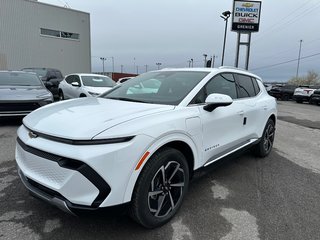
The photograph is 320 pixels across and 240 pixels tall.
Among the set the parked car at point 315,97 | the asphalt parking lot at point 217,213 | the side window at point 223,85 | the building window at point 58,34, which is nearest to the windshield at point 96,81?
the asphalt parking lot at point 217,213

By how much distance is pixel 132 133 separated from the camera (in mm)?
2180

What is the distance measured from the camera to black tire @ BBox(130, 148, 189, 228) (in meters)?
2.29

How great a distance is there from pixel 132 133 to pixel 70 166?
1.84 feet

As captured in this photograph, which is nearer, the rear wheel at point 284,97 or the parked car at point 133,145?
the parked car at point 133,145

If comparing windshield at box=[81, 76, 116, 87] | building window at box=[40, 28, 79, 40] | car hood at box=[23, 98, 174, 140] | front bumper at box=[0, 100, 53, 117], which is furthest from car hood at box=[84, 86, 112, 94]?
building window at box=[40, 28, 79, 40]

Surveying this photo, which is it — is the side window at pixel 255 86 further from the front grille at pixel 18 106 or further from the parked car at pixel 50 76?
the parked car at pixel 50 76

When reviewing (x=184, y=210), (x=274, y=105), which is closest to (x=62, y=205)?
(x=184, y=210)

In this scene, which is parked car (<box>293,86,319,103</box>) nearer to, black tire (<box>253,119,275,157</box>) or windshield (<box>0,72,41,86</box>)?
black tire (<box>253,119,275,157</box>)

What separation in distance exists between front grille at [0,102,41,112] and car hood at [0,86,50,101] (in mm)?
131

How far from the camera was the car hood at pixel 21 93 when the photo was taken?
6.52 metres

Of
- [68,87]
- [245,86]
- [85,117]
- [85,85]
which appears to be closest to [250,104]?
[245,86]

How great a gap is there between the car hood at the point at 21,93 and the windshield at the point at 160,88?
3.93m

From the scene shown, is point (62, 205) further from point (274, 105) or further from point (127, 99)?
point (274, 105)

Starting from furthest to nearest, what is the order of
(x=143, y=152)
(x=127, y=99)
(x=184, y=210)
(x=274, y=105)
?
(x=274, y=105) → (x=127, y=99) → (x=184, y=210) → (x=143, y=152)
